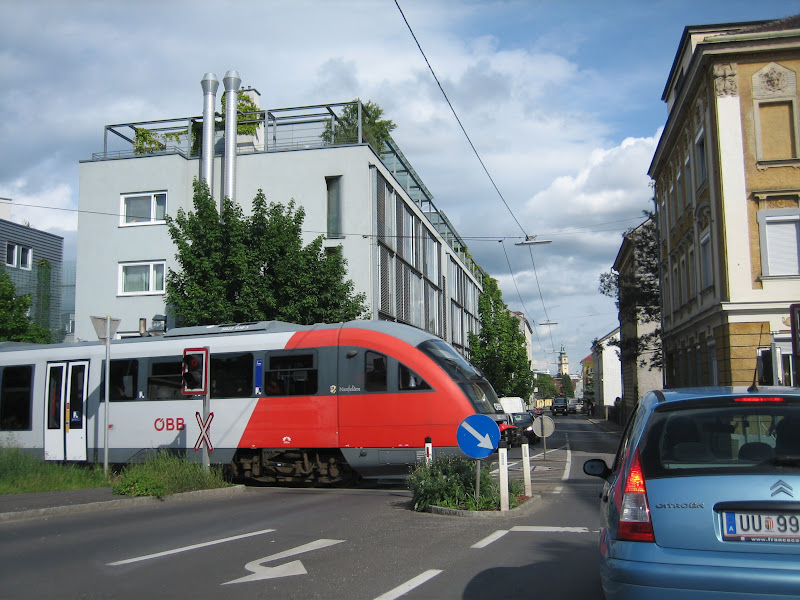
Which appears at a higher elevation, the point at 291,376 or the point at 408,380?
the point at 291,376

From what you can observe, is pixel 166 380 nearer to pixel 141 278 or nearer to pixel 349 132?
pixel 141 278

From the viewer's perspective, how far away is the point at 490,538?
28.1ft

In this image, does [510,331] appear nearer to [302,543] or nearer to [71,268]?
[71,268]

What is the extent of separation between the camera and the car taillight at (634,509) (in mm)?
3984

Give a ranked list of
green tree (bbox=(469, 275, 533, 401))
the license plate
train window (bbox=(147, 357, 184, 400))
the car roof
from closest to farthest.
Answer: the license plate
the car roof
train window (bbox=(147, 357, 184, 400))
green tree (bbox=(469, 275, 533, 401))

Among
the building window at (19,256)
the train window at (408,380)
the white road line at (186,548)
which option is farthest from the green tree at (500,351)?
the white road line at (186,548)

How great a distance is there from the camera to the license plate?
3730 mm

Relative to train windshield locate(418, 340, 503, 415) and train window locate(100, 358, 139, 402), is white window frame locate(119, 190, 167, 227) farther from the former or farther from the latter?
train windshield locate(418, 340, 503, 415)

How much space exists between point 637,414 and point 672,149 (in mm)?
30641

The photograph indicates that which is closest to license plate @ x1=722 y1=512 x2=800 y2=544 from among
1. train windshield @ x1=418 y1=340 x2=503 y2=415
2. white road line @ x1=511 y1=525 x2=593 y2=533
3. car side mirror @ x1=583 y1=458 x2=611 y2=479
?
car side mirror @ x1=583 y1=458 x2=611 y2=479

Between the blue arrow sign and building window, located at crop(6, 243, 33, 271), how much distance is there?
126 feet

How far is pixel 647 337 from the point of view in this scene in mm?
41188

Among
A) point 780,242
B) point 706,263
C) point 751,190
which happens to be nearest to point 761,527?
point 780,242

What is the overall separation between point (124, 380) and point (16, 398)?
3.52 metres
